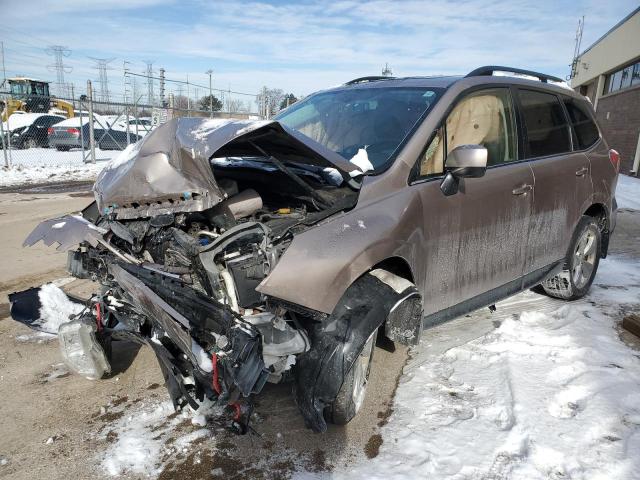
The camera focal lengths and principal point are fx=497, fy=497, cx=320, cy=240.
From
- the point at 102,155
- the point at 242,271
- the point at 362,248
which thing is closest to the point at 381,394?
the point at 362,248

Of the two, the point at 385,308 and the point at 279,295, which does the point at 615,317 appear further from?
the point at 279,295

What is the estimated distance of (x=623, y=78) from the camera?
68.9 feet

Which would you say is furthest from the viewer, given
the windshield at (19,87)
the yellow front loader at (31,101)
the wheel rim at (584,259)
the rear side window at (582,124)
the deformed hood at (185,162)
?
the windshield at (19,87)

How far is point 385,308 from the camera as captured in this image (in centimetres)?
269

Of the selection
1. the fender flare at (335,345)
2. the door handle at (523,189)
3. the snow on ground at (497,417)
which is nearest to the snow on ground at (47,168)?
the snow on ground at (497,417)

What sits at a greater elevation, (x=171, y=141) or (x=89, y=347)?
(x=171, y=141)

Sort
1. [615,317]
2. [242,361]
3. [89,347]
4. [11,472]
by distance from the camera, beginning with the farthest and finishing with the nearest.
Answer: [615,317] → [89,347] → [11,472] → [242,361]

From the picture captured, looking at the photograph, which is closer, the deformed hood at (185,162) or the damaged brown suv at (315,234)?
the damaged brown suv at (315,234)

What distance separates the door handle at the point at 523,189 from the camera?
369 cm

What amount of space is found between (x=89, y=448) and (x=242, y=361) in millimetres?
1141

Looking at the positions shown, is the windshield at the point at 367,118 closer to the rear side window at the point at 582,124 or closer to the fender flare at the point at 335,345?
the fender flare at the point at 335,345

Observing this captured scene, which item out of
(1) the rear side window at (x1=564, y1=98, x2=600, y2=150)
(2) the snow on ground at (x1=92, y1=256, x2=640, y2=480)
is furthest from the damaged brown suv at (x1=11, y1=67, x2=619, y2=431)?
(1) the rear side window at (x1=564, y1=98, x2=600, y2=150)

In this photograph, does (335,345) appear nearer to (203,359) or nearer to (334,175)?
(203,359)

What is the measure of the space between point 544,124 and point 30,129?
23666 mm
